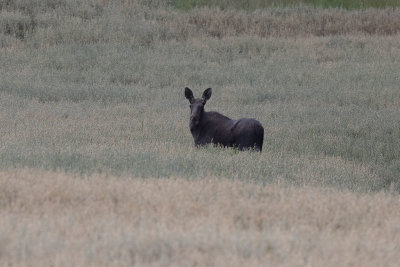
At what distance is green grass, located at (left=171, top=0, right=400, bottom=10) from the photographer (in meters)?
33.4

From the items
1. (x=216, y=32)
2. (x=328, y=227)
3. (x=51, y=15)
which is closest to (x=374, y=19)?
(x=216, y=32)

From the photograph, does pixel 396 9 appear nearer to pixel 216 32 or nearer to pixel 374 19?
pixel 374 19

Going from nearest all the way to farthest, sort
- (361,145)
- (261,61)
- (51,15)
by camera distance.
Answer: (361,145), (261,61), (51,15)

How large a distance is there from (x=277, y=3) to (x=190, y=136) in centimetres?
2091

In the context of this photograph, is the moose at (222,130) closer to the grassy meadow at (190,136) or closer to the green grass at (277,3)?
the grassy meadow at (190,136)

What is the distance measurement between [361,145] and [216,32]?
643 inches

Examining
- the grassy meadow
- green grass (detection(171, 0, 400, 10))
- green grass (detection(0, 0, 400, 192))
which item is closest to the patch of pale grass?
the grassy meadow

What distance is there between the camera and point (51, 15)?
29.7 metres

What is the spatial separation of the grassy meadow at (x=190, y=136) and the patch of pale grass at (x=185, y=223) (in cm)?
2

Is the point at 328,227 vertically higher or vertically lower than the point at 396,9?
lower

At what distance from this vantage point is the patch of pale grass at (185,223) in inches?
215

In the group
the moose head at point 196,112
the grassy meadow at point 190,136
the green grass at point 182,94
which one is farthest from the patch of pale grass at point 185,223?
the moose head at point 196,112

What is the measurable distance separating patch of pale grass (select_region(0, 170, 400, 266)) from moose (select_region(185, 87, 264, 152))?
13.8 feet

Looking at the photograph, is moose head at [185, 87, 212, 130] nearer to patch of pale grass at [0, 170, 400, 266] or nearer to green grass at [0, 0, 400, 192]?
green grass at [0, 0, 400, 192]
